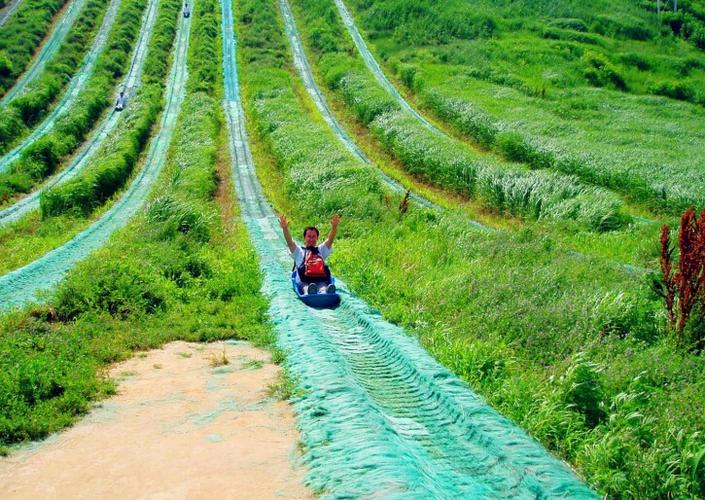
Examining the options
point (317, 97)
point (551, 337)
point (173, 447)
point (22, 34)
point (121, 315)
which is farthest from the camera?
point (22, 34)

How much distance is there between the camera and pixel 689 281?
656cm

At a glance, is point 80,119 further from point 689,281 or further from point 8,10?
point 689,281

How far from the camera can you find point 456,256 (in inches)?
452

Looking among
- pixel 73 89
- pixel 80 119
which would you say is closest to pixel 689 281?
pixel 80 119

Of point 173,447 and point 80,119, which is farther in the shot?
point 80,119

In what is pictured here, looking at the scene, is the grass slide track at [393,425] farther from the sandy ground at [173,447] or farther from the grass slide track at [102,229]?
the grass slide track at [102,229]

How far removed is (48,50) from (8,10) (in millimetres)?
10286

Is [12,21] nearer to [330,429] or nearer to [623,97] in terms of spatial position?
[623,97]

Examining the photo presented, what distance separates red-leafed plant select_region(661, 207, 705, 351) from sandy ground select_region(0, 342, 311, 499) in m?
4.09

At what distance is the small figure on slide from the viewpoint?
36.0 metres

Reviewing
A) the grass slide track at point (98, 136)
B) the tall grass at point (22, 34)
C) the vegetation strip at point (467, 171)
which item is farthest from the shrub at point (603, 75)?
the tall grass at point (22, 34)

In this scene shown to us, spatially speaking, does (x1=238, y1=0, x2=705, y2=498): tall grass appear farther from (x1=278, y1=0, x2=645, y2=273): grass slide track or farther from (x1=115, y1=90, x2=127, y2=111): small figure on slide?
(x1=115, y1=90, x2=127, y2=111): small figure on slide

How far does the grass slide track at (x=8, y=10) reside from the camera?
4821cm

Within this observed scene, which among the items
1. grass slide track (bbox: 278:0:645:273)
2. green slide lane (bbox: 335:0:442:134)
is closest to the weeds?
grass slide track (bbox: 278:0:645:273)
